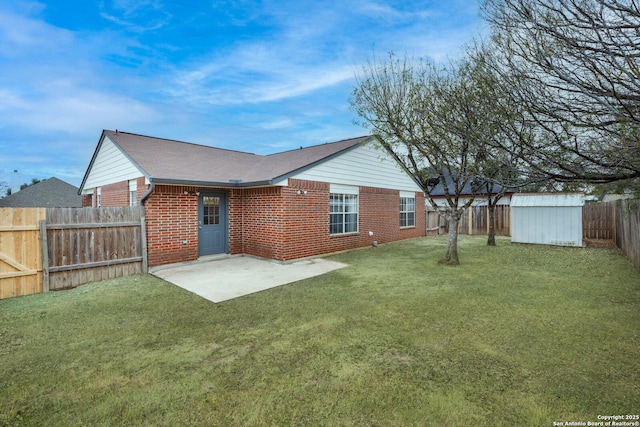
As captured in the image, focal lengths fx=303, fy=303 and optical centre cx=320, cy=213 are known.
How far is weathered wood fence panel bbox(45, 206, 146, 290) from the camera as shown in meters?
7.13

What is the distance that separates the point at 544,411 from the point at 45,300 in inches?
333

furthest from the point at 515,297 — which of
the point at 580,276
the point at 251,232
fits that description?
the point at 251,232

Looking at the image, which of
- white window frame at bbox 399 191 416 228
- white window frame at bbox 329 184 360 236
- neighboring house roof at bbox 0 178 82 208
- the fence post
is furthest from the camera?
neighboring house roof at bbox 0 178 82 208

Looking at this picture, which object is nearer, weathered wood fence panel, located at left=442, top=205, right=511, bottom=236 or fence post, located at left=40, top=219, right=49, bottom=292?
fence post, located at left=40, top=219, right=49, bottom=292

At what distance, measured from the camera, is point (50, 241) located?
23.1 ft

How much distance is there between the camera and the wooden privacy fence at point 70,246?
6629 mm

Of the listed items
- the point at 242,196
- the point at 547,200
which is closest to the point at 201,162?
the point at 242,196

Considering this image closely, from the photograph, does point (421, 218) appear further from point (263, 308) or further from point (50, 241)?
point (50, 241)

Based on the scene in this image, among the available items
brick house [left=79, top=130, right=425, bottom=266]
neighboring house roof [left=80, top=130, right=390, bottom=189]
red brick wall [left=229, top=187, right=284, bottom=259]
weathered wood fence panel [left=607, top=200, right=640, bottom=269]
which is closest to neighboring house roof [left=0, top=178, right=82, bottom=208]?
neighboring house roof [left=80, top=130, right=390, bottom=189]

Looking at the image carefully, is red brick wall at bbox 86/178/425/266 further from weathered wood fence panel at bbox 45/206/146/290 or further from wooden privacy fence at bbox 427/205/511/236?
wooden privacy fence at bbox 427/205/511/236

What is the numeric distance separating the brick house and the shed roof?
6581 mm

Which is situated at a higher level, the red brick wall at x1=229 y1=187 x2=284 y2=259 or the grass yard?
the red brick wall at x1=229 y1=187 x2=284 y2=259

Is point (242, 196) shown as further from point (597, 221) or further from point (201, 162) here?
point (597, 221)

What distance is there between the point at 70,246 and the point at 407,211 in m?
14.2
